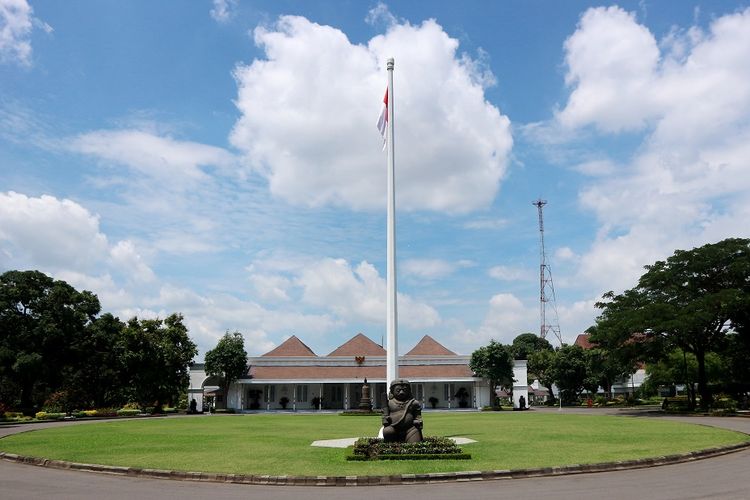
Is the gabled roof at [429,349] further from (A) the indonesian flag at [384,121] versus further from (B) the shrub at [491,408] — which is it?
(A) the indonesian flag at [384,121]

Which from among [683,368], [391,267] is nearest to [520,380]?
[683,368]

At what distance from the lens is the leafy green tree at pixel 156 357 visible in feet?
157

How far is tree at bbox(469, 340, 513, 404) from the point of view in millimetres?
54562

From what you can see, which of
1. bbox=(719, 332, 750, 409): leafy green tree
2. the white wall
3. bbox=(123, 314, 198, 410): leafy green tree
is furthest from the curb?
the white wall

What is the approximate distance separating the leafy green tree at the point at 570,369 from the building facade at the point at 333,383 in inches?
421

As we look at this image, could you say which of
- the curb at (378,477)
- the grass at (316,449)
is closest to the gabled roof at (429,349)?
the grass at (316,449)

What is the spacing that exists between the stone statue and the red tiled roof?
1582 inches

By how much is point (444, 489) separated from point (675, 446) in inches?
357

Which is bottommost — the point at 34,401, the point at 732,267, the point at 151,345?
the point at 34,401

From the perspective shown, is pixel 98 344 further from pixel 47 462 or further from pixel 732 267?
pixel 732 267

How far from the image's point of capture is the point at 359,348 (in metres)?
62.0

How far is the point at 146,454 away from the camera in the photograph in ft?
54.7

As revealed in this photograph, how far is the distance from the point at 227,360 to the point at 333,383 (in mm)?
10235

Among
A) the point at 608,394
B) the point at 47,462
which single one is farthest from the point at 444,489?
the point at 608,394
